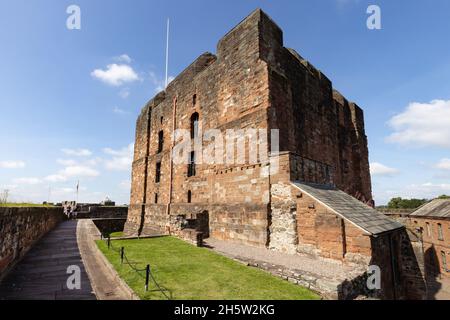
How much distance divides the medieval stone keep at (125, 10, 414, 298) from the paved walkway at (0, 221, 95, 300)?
4.79 meters

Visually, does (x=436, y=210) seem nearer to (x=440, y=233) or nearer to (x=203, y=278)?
(x=440, y=233)

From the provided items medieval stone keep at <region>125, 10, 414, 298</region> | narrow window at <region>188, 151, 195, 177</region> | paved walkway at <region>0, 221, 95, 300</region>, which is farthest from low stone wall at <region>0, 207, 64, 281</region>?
narrow window at <region>188, 151, 195, 177</region>

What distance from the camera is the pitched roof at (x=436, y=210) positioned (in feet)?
80.3

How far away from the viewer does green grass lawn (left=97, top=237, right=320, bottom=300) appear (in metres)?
4.80

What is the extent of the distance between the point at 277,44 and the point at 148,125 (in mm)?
13733

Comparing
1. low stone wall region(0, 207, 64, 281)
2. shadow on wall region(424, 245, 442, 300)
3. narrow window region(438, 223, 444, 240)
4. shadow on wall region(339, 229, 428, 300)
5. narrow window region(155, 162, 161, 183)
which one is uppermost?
narrow window region(155, 162, 161, 183)

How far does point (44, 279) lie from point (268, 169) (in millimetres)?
7542

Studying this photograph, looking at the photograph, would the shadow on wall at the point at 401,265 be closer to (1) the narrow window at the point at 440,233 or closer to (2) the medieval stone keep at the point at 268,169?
(2) the medieval stone keep at the point at 268,169

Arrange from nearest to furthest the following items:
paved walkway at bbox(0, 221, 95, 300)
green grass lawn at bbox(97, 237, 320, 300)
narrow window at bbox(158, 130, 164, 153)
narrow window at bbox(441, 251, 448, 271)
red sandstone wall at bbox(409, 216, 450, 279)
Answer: paved walkway at bbox(0, 221, 95, 300) < green grass lawn at bbox(97, 237, 320, 300) < narrow window at bbox(158, 130, 164, 153) < red sandstone wall at bbox(409, 216, 450, 279) < narrow window at bbox(441, 251, 448, 271)

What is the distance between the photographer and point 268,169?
963 centimetres

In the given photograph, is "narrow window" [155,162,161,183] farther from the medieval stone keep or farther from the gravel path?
the gravel path

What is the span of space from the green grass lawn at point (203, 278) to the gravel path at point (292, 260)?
0.79 meters

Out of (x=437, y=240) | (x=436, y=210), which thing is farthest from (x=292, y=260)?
(x=436, y=210)
